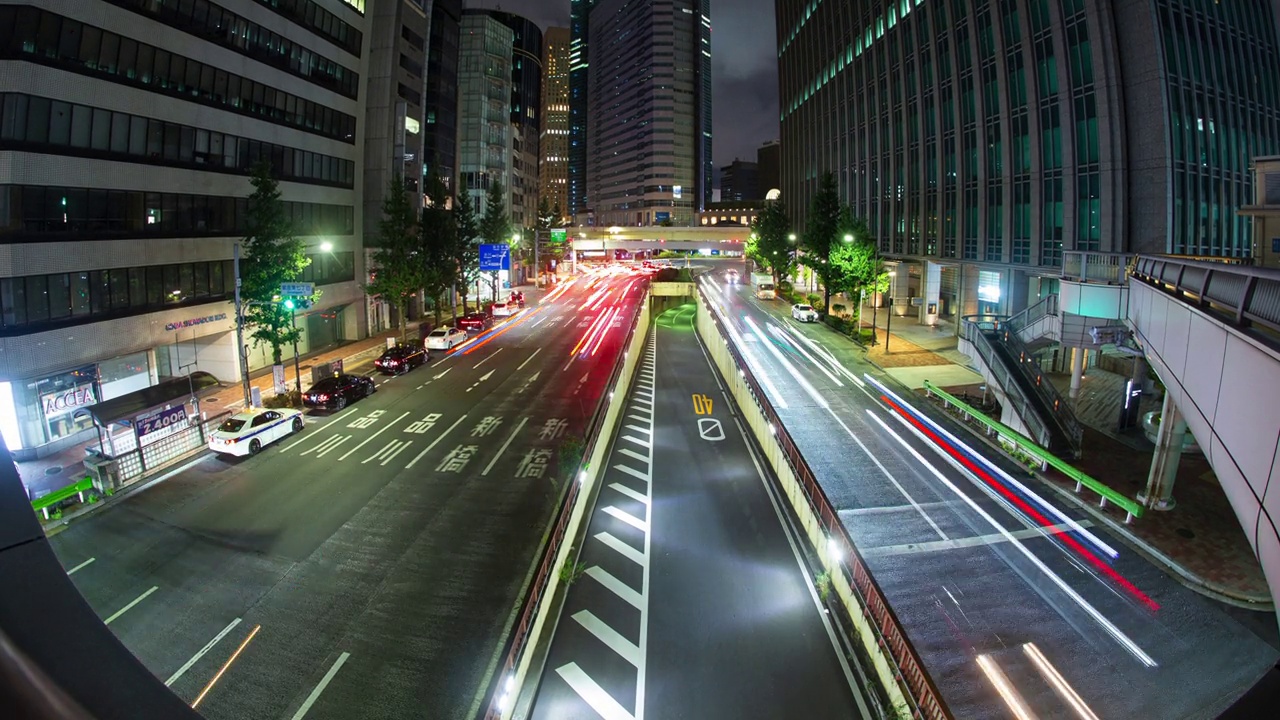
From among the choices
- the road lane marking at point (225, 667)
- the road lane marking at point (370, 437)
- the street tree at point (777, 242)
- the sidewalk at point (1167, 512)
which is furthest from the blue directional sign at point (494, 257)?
the road lane marking at point (225, 667)

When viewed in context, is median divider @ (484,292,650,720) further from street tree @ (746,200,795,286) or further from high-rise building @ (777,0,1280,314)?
street tree @ (746,200,795,286)

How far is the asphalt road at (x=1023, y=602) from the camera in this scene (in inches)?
452

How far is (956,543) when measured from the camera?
16.8m

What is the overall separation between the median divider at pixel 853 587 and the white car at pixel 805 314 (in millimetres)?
34685

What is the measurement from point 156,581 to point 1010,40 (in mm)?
53511

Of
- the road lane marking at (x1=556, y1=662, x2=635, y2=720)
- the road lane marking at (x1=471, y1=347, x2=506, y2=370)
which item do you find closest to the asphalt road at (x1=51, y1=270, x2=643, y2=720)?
the road lane marking at (x1=556, y1=662, x2=635, y2=720)

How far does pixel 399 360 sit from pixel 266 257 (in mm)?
9815

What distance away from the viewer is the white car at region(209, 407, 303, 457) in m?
23.2

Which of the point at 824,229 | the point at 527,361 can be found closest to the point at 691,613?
the point at 527,361

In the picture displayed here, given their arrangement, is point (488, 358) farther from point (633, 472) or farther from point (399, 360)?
point (633, 472)

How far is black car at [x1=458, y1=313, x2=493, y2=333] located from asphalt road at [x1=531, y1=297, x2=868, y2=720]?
35139mm

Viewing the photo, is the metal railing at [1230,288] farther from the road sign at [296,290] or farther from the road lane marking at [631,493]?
the road sign at [296,290]

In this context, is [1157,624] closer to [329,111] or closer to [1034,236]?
[1034,236]

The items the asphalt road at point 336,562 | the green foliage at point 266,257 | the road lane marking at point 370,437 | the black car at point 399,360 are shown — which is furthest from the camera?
the black car at point 399,360
